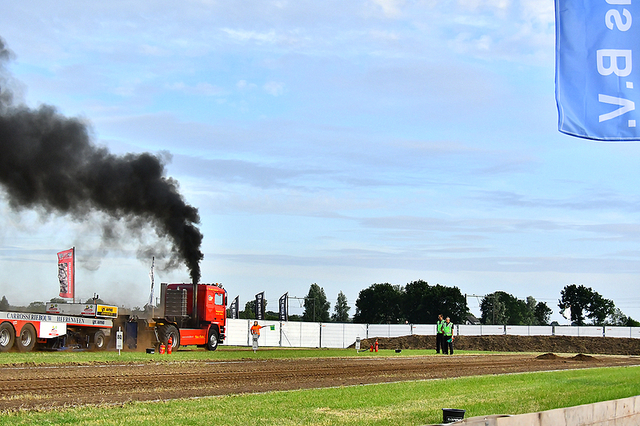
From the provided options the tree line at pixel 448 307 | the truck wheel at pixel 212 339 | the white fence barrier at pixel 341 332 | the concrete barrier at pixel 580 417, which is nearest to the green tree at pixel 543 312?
the tree line at pixel 448 307

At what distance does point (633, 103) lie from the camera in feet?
29.2

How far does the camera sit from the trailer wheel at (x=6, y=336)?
29.1 m

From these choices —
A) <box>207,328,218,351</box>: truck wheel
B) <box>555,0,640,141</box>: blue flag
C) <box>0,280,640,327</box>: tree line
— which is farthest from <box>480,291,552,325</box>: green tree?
<box>555,0,640,141</box>: blue flag

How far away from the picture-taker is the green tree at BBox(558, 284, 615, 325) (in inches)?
5714

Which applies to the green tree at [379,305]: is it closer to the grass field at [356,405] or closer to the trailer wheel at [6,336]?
the trailer wheel at [6,336]

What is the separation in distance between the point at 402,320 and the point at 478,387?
12582 centimetres

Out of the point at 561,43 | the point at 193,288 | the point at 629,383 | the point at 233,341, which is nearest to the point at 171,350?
the point at 193,288

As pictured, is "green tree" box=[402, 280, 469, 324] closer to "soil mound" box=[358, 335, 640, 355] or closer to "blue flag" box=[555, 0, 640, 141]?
"soil mound" box=[358, 335, 640, 355]

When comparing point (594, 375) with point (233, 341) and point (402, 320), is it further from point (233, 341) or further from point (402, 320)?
point (402, 320)

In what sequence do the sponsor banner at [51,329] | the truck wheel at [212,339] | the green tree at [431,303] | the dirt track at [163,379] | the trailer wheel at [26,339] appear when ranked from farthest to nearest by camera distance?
the green tree at [431,303]
the truck wheel at [212,339]
the sponsor banner at [51,329]
the trailer wheel at [26,339]
the dirt track at [163,379]

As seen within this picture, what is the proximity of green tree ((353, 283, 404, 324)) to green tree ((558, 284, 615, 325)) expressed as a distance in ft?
110

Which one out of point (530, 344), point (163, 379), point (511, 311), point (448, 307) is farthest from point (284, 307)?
→ point (511, 311)

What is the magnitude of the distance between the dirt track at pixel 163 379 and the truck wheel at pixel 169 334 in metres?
10.5

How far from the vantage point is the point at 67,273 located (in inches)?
1602
